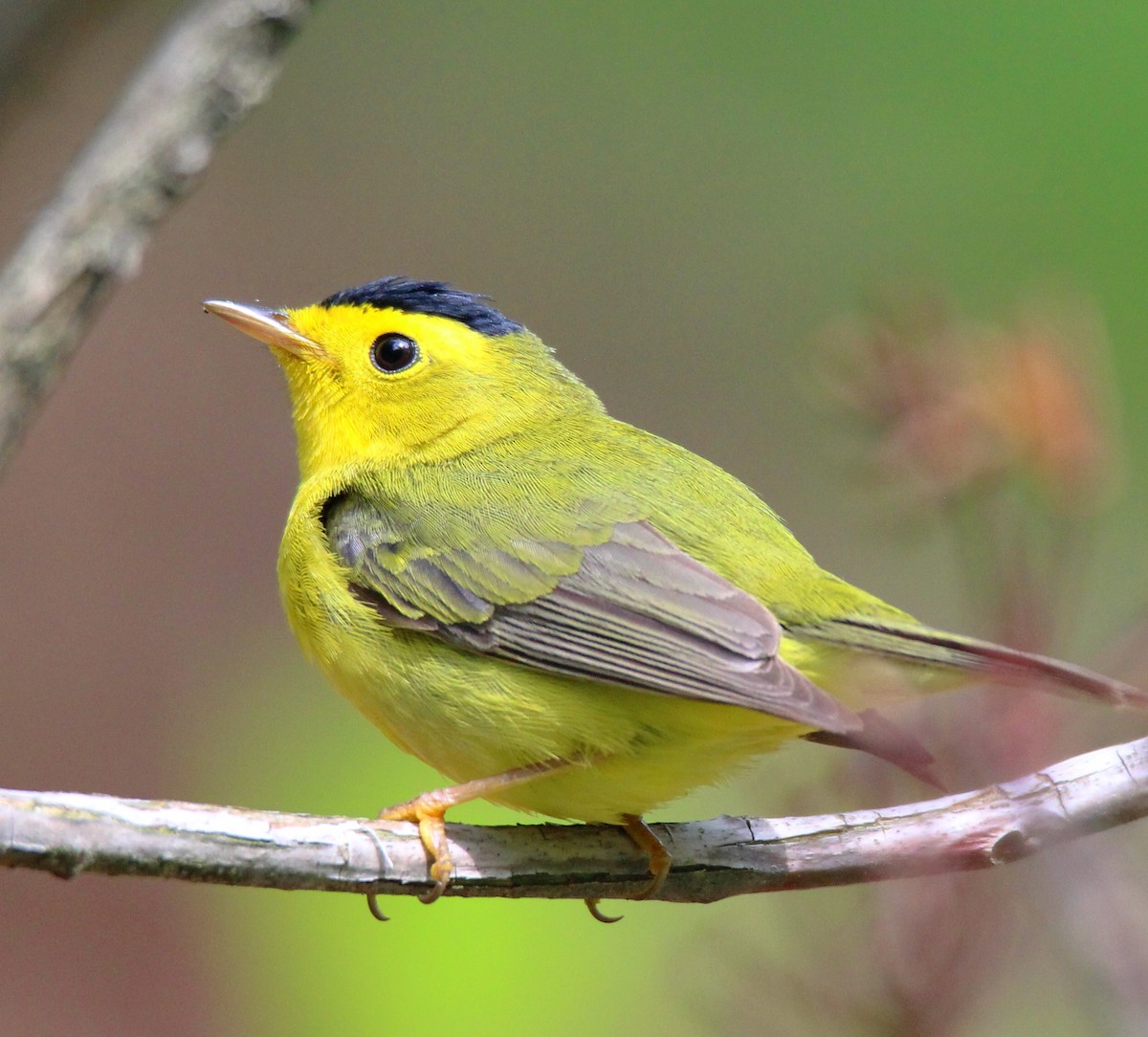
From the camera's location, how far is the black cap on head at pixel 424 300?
4258 millimetres

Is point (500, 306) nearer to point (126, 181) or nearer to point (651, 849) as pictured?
point (126, 181)

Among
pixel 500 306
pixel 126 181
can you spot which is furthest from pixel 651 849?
pixel 500 306

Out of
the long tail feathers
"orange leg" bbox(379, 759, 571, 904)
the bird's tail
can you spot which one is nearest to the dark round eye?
"orange leg" bbox(379, 759, 571, 904)

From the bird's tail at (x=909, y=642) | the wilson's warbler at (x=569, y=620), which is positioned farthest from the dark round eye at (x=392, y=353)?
the bird's tail at (x=909, y=642)

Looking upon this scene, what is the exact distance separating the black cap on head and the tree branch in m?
1.71

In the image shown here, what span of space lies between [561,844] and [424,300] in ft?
5.94

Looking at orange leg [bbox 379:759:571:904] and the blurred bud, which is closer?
the blurred bud

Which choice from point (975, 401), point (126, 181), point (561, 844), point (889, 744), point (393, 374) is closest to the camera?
point (975, 401)

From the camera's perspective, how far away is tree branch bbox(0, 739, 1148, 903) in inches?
98.0

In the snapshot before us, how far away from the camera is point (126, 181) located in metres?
3.48

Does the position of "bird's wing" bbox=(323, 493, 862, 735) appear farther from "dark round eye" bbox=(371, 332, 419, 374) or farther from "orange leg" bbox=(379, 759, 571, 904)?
"dark round eye" bbox=(371, 332, 419, 374)

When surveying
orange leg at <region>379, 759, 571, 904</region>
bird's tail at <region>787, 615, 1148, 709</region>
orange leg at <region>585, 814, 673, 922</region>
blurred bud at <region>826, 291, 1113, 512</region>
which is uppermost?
blurred bud at <region>826, 291, 1113, 512</region>

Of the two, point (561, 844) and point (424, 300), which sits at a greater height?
point (424, 300)

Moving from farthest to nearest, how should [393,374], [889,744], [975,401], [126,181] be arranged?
[393,374]
[126,181]
[889,744]
[975,401]
